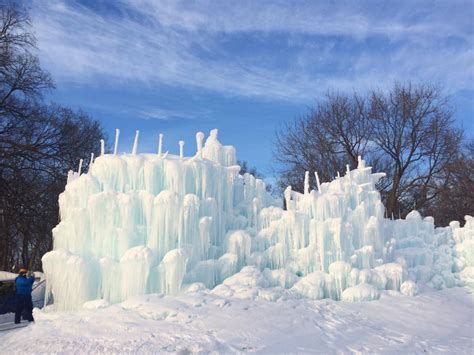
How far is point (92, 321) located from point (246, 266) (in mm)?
3859

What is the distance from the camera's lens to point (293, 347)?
7941mm

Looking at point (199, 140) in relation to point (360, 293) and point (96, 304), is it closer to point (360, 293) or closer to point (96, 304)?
point (96, 304)

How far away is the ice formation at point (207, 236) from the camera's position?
32.7 feet

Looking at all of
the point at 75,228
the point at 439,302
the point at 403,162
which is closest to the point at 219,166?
the point at 75,228

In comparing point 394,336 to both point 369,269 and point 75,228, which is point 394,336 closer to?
point 369,269

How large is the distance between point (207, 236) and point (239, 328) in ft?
9.32

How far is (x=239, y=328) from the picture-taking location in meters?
8.45

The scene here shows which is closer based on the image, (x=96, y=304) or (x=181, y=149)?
(x=96, y=304)

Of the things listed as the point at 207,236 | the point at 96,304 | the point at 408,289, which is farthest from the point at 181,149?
the point at 408,289

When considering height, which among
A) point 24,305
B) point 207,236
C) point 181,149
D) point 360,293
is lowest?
point 24,305

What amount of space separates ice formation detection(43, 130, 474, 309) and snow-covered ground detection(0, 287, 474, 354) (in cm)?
61

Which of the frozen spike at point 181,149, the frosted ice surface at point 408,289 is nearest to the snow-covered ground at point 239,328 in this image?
the frosted ice surface at point 408,289

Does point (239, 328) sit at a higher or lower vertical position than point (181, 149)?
lower

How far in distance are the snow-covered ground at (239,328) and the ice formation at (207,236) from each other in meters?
0.61
